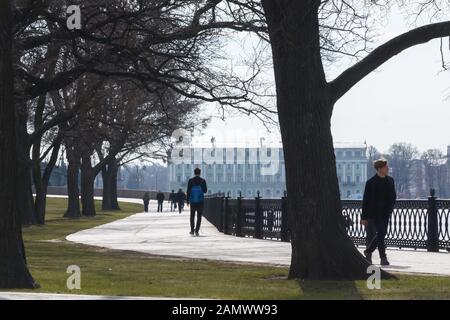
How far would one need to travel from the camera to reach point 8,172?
526 inches

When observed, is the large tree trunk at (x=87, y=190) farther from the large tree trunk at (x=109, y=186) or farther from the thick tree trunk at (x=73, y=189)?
the large tree trunk at (x=109, y=186)

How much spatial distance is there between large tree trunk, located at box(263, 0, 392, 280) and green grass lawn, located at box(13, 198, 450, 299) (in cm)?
54

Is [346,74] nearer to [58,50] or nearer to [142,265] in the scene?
[142,265]

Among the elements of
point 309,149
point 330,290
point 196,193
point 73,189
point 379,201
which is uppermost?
point 73,189

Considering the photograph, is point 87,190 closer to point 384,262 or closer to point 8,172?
point 384,262

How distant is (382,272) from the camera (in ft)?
47.1

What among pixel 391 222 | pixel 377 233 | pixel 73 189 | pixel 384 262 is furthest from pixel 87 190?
pixel 377 233

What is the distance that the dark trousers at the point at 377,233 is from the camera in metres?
17.5

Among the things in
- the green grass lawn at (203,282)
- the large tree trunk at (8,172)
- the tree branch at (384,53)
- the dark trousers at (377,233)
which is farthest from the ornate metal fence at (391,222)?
the large tree trunk at (8,172)

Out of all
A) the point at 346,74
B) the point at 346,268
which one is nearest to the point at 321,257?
the point at 346,268

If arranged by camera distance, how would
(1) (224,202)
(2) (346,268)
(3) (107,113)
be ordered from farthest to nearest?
1. (3) (107,113)
2. (1) (224,202)
3. (2) (346,268)

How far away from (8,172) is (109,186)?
67.9 m
